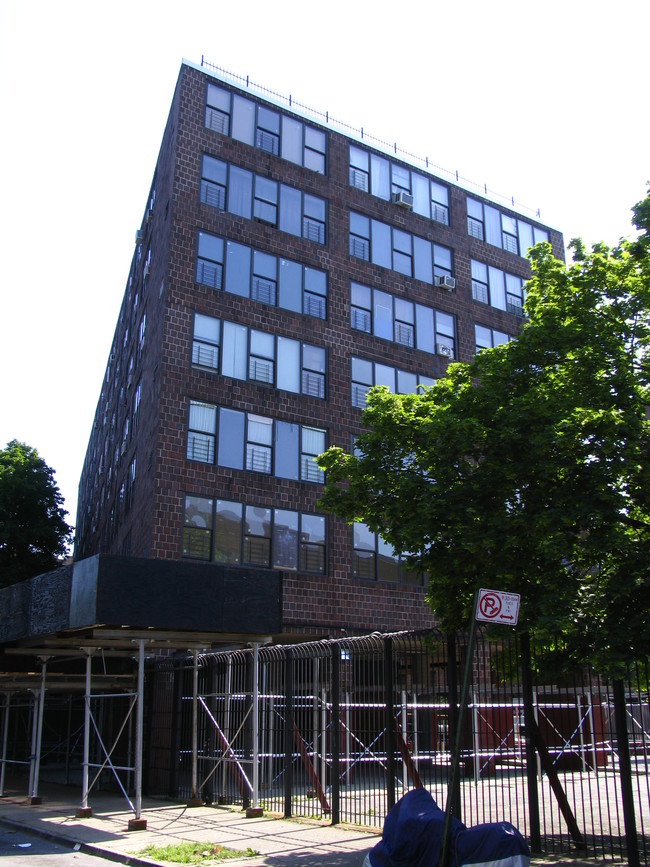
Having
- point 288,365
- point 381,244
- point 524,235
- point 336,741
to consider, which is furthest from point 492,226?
point 336,741

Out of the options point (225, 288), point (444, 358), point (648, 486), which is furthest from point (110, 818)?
point (444, 358)

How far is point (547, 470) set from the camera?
11141mm

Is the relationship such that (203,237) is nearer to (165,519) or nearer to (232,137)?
(232,137)

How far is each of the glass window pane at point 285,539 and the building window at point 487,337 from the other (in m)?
11.6

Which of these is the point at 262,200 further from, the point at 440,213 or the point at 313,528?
the point at 313,528

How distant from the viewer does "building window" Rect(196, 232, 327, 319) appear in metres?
26.8

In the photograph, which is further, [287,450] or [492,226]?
[492,226]

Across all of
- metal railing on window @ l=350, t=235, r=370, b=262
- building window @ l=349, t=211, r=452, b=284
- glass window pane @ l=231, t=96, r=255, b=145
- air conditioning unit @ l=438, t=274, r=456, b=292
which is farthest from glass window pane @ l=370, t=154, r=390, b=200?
glass window pane @ l=231, t=96, r=255, b=145

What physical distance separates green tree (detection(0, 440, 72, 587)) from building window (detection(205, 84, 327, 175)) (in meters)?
21.1

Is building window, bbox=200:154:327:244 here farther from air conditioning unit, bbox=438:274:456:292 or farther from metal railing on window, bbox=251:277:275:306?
air conditioning unit, bbox=438:274:456:292

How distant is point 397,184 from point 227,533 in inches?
636

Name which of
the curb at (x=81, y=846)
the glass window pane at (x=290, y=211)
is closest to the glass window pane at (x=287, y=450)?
the glass window pane at (x=290, y=211)

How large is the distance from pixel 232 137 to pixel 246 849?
23508 millimetres

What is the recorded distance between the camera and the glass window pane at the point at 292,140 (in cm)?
3000
